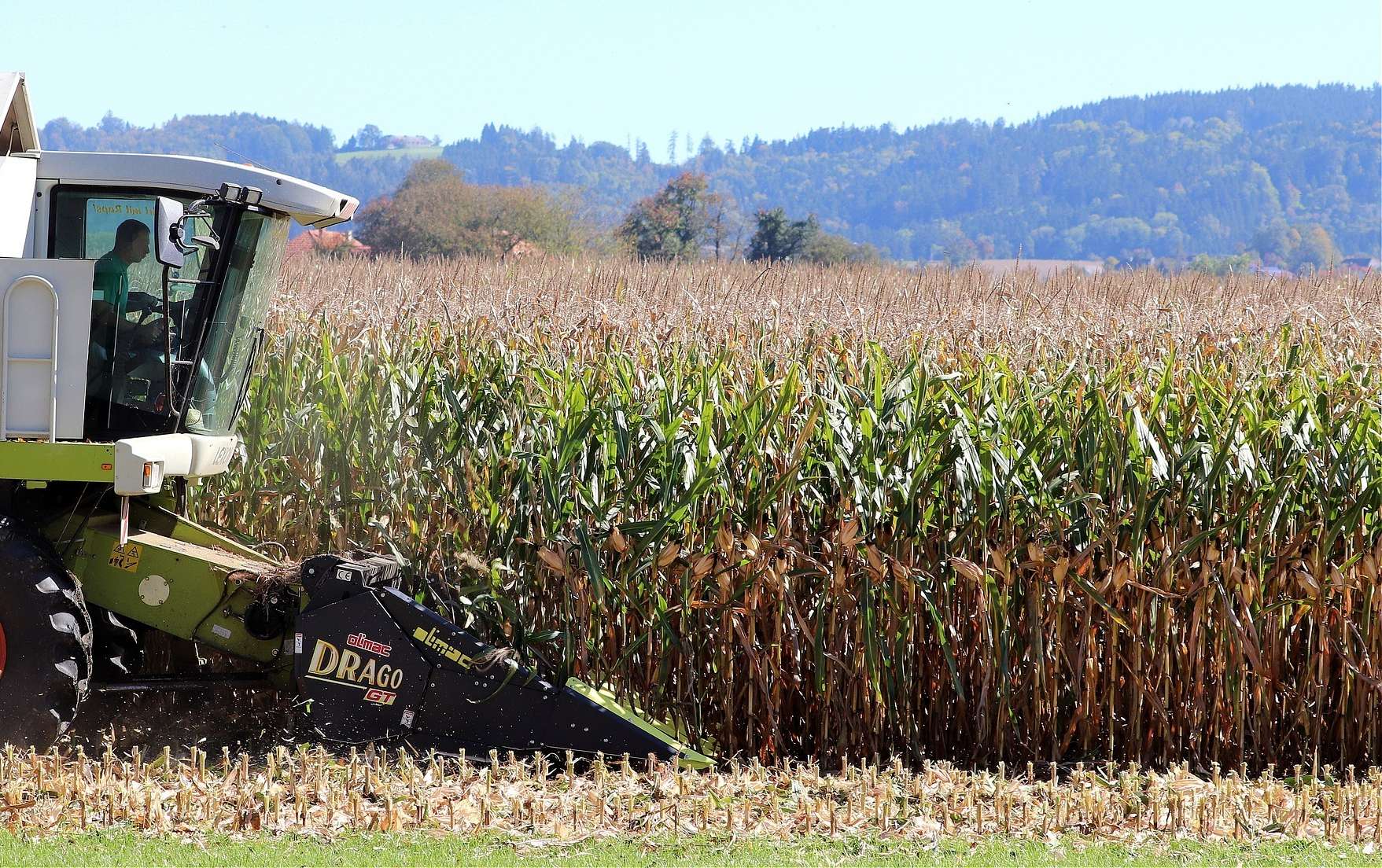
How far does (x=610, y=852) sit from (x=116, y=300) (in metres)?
2.56

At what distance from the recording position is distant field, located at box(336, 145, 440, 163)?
155m

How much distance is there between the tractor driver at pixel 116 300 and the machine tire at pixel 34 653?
685 millimetres

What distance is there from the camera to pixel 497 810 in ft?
12.2

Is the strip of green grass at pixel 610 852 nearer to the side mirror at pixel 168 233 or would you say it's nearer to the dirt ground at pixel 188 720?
the dirt ground at pixel 188 720

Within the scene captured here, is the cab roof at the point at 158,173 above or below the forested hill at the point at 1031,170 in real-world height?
below

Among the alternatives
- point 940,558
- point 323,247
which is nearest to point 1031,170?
point 323,247

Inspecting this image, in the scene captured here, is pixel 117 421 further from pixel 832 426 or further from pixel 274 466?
pixel 832 426

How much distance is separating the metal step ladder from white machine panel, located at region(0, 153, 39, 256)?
22 centimetres

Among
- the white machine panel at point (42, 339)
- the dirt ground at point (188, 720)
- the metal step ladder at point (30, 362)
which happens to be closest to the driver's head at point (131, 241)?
the white machine panel at point (42, 339)

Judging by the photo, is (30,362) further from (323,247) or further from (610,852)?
(323,247)

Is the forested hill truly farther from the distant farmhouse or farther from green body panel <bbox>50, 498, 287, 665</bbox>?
green body panel <bbox>50, 498, 287, 665</bbox>

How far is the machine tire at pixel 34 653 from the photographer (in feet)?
13.3

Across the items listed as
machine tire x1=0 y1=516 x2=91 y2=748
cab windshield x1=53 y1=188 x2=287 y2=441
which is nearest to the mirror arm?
cab windshield x1=53 y1=188 x2=287 y2=441

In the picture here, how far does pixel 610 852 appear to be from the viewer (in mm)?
3453
